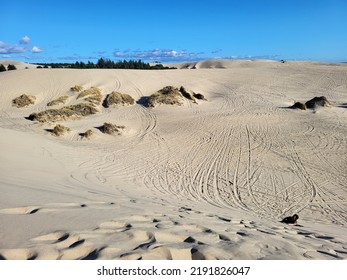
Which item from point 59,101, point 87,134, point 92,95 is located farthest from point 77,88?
point 87,134

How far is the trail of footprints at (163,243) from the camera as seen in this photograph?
11.1 feet

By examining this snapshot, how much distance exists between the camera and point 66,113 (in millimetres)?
19688

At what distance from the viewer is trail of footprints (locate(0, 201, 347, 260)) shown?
3.39 m

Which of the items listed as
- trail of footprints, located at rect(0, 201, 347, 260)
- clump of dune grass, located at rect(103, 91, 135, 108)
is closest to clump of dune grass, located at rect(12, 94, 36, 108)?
clump of dune grass, located at rect(103, 91, 135, 108)

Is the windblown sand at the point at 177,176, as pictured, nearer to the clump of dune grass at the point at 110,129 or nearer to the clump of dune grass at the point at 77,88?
the clump of dune grass at the point at 110,129

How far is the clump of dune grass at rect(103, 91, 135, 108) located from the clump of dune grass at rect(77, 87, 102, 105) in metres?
0.61

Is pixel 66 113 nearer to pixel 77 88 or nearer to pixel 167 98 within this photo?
pixel 77 88

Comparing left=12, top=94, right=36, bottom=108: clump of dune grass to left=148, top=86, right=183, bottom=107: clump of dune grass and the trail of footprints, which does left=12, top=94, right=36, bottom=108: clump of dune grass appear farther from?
the trail of footprints

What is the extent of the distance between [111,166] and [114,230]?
766 cm

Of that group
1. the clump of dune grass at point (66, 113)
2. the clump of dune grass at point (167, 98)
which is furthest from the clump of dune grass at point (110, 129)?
the clump of dune grass at point (167, 98)

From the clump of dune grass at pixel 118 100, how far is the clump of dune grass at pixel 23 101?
5653 mm

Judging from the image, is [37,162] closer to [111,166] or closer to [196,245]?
[111,166]

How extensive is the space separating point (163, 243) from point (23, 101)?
75.2 ft
